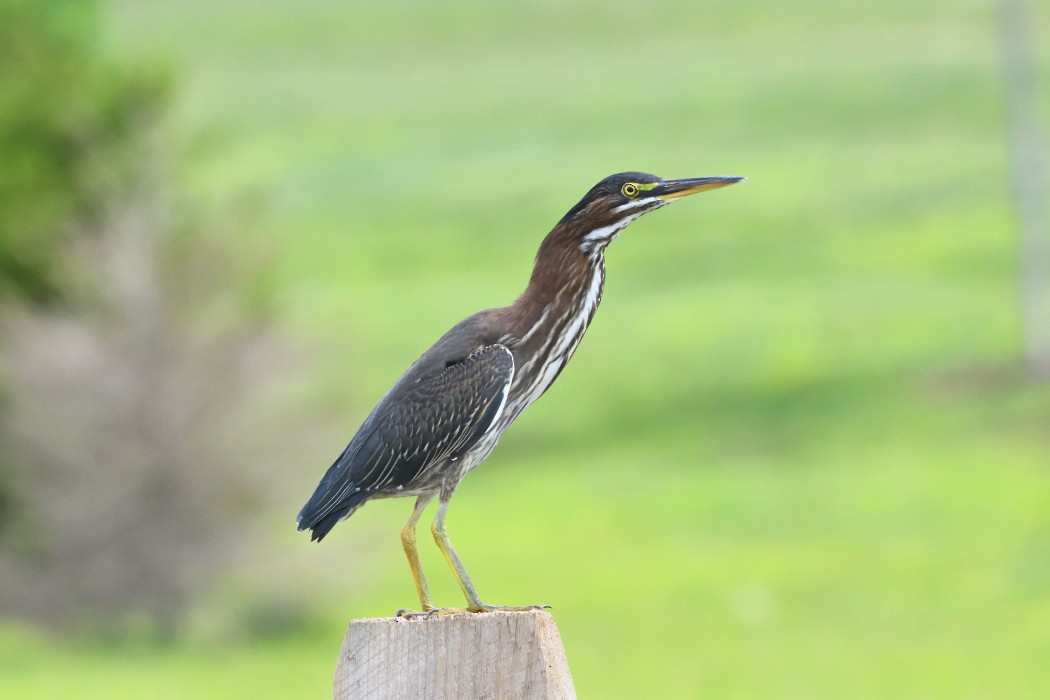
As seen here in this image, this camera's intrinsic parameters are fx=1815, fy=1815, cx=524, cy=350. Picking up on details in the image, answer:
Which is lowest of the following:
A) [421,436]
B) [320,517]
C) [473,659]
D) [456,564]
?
[473,659]

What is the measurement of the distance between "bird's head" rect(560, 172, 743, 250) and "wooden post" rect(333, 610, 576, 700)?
1.55 m

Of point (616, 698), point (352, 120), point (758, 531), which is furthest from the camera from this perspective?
point (352, 120)

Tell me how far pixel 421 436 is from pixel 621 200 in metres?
0.92

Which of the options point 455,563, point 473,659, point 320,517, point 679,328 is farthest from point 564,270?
point 679,328

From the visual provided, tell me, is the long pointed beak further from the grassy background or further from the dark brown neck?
the grassy background

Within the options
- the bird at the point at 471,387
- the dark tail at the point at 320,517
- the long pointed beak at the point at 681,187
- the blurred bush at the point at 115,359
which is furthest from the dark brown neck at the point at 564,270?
the blurred bush at the point at 115,359

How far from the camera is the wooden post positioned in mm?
3809

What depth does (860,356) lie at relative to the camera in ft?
104

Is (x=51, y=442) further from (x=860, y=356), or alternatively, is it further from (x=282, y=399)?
(x=860, y=356)

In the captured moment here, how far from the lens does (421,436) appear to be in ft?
17.5

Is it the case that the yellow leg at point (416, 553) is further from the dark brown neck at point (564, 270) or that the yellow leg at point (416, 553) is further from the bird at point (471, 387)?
the dark brown neck at point (564, 270)

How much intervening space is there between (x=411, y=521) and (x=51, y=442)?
13.0 metres

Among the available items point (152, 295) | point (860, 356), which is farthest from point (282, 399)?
point (860, 356)

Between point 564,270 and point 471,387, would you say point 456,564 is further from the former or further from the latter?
point 564,270
